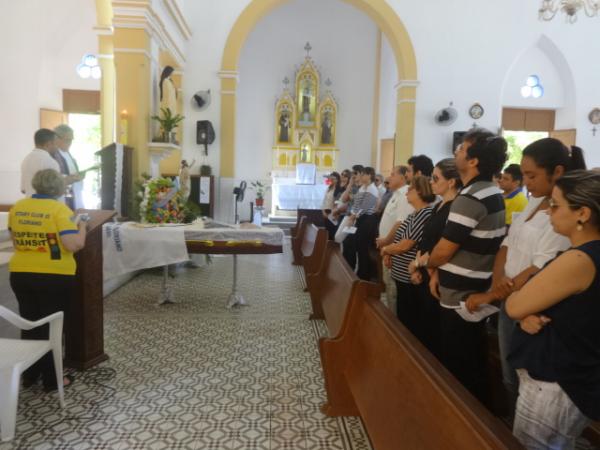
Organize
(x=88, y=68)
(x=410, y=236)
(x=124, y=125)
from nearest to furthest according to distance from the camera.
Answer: (x=410, y=236) → (x=124, y=125) → (x=88, y=68)

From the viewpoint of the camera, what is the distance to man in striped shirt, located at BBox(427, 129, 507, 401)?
7.14ft

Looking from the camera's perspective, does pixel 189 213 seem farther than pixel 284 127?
No

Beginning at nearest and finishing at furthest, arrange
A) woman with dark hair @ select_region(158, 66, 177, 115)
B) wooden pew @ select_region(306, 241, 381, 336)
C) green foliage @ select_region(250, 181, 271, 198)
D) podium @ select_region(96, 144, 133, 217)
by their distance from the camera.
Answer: wooden pew @ select_region(306, 241, 381, 336) < podium @ select_region(96, 144, 133, 217) < woman with dark hair @ select_region(158, 66, 177, 115) < green foliage @ select_region(250, 181, 271, 198)

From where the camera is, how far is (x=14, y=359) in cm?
223

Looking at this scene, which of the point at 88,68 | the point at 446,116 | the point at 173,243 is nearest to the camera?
the point at 173,243

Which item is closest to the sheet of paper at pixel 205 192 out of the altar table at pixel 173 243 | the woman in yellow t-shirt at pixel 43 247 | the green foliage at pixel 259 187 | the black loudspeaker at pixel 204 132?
the black loudspeaker at pixel 204 132

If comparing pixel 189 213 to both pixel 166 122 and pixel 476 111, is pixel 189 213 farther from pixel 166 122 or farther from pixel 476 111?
pixel 476 111

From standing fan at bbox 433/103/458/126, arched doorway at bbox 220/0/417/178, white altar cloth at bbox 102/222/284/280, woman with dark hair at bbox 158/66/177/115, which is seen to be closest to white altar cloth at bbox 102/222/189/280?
white altar cloth at bbox 102/222/284/280

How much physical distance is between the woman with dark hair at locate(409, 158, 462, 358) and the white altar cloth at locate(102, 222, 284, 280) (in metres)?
1.77

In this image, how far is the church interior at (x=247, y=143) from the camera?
8.33ft

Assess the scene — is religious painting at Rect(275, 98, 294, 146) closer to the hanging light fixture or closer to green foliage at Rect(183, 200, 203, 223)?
the hanging light fixture

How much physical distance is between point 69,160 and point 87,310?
237 cm

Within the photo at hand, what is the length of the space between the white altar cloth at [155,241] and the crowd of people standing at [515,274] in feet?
4.15

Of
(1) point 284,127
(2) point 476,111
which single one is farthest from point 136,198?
(1) point 284,127
